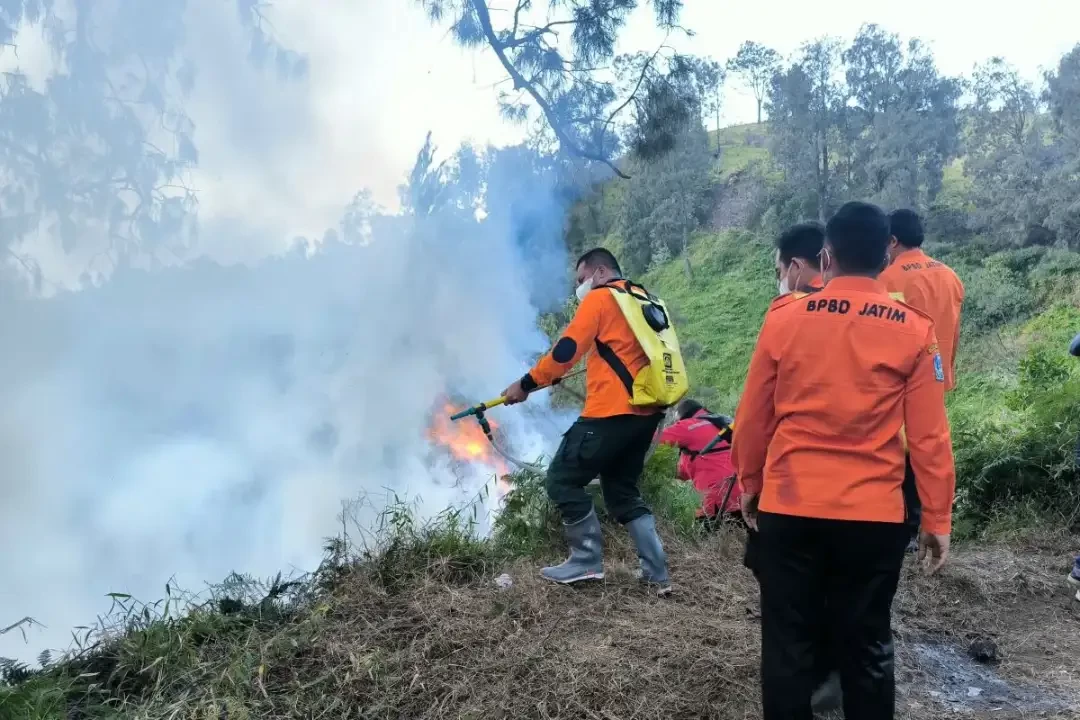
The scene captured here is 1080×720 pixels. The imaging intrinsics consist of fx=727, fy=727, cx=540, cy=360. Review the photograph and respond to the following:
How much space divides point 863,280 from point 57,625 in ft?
14.3

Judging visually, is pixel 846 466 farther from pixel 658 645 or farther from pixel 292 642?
pixel 292 642

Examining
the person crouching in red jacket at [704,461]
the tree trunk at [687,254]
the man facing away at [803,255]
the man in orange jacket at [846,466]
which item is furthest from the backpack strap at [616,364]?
the tree trunk at [687,254]

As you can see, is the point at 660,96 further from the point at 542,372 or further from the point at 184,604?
the point at 184,604

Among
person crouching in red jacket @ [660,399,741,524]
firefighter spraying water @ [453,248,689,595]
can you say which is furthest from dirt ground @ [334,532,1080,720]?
person crouching in red jacket @ [660,399,741,524]

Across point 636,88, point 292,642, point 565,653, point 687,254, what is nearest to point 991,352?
point 687,254

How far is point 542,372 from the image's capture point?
3748 millimetres

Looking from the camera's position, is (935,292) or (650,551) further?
(935,292)

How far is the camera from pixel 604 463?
3801 millimetres

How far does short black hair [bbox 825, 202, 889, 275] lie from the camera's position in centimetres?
230

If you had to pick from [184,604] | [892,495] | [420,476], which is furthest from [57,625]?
[892,495]

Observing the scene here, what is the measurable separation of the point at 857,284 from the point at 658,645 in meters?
1.77

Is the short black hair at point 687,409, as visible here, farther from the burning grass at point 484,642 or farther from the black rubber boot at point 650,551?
the black rubber boot at point 650,551

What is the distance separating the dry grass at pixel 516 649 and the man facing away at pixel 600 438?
0.62 feet

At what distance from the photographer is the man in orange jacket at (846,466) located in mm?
2180
